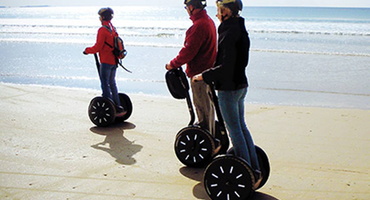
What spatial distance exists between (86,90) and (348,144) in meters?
5.92

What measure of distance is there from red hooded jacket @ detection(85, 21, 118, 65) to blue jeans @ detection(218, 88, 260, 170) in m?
3.17

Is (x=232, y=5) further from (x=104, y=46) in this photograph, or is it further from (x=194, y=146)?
(x=104, y=46)

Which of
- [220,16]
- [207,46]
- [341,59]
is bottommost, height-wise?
[341,59]

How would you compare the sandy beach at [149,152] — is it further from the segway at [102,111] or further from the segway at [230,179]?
the segway at [230,179]

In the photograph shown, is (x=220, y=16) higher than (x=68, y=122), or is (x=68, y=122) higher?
(x=220, y=16)

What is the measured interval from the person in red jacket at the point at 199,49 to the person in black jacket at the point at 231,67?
0.86 m

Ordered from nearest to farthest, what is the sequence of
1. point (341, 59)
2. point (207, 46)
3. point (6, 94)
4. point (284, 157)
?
1. point (207, 46)
2. point (284, 157)
3. point (6, 94)
4. point (341, 59)

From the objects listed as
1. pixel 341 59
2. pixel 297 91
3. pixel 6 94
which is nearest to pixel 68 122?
pixel 6 94

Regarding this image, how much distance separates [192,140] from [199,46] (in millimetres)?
1049

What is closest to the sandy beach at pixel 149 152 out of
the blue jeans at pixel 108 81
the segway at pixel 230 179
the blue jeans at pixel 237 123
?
the segway at pixel 230 179

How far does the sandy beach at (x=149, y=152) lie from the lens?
4.83 metres

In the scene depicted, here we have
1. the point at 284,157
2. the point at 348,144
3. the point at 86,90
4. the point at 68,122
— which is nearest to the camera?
the point at 284,157

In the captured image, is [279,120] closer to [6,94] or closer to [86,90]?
[86,90]

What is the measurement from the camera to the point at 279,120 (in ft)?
25.5
